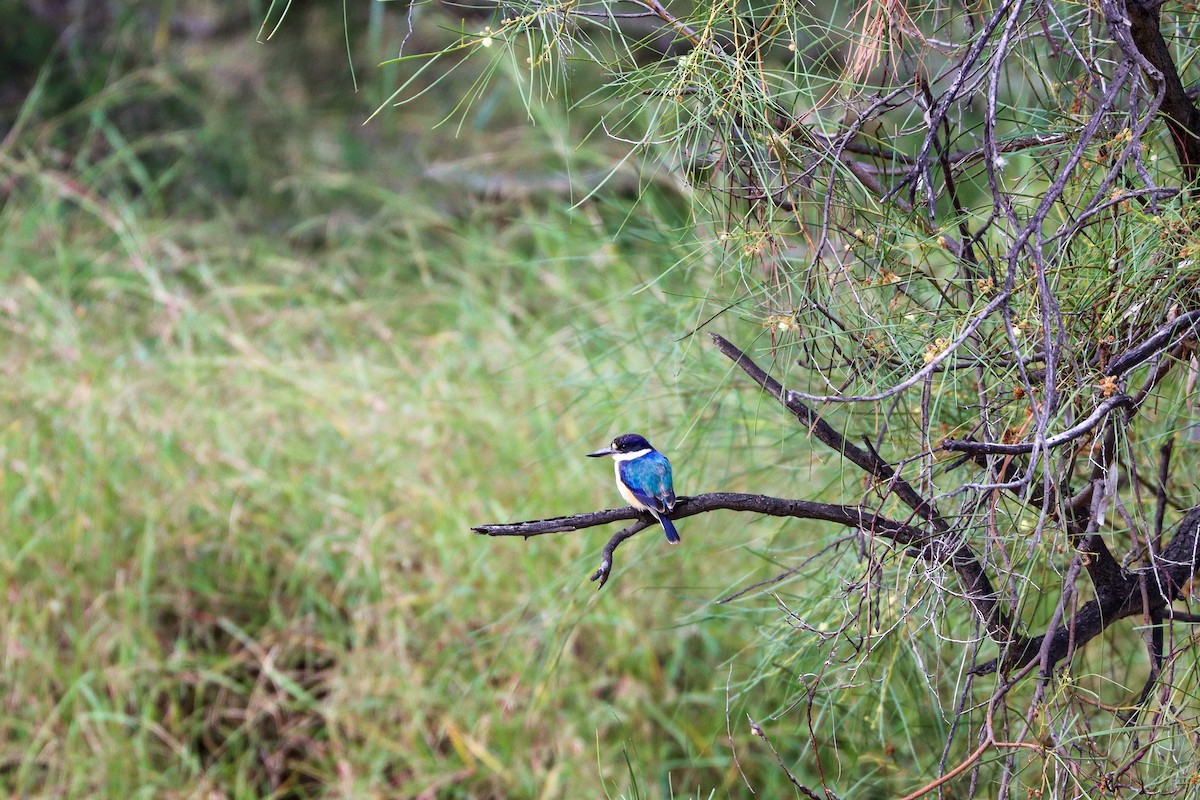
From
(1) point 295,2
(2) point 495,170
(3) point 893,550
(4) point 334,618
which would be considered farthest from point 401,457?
(1) point 295,2

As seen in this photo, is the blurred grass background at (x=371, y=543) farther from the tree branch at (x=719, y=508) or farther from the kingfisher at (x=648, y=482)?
the tree branch at (x=719, y=508)

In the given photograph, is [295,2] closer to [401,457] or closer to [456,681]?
[401,457]

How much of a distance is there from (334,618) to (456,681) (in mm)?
400

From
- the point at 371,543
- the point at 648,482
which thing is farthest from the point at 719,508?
the point at 371,543

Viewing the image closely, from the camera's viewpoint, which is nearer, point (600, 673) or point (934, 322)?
point (934, 322)

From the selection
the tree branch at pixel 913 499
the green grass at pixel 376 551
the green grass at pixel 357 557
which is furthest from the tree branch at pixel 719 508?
the green grass at pixel 357 557

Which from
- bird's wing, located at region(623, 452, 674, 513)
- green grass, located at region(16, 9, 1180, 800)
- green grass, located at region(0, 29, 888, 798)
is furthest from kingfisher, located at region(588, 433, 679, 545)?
green grass, located at region(0, 29, 888, 798)

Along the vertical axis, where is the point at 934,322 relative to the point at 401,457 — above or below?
above

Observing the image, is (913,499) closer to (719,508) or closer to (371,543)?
(719,508)

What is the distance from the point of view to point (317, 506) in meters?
3.30

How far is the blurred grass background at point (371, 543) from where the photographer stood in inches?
109

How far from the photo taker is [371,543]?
10.2 feet

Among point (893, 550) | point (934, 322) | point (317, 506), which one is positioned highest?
point (934, 322)

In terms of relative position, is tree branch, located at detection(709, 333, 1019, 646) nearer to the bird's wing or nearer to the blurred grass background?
the bird's wing
